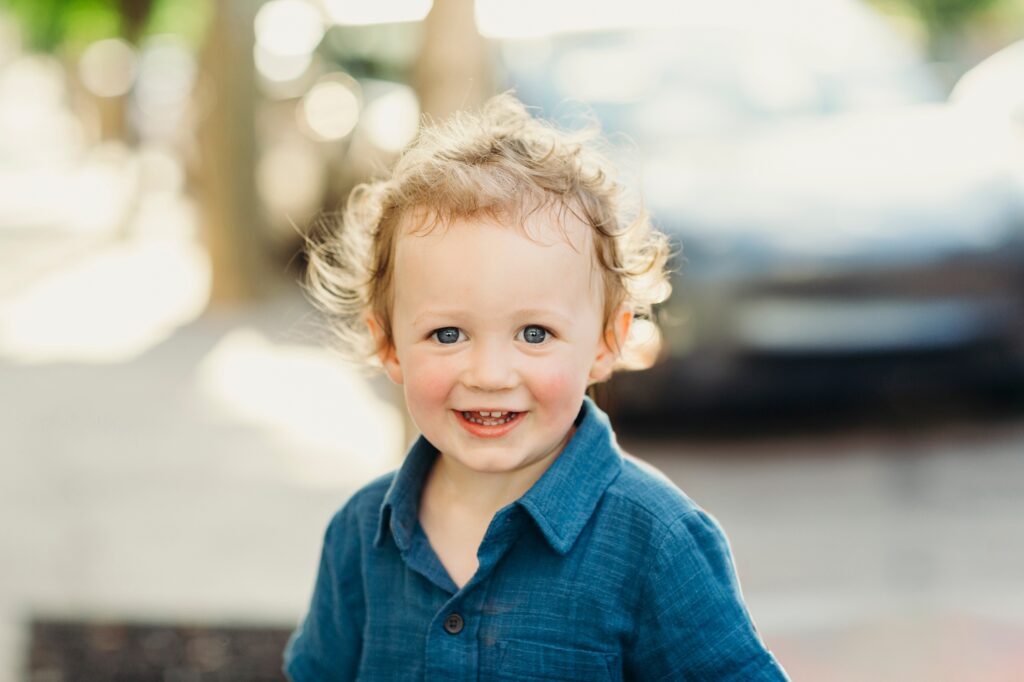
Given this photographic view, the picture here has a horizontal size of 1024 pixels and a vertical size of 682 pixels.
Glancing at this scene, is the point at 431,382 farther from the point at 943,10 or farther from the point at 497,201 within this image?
the point at 943,10

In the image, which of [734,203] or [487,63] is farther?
[734,203]

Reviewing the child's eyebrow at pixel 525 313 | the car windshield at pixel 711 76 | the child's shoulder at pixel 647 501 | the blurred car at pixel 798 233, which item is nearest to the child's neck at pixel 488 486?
the child's shoulder at pixel 647 501

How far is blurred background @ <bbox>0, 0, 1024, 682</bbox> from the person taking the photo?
13.2ft

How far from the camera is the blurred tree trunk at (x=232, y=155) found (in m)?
9.66

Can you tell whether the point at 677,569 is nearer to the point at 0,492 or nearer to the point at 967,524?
the point at 967,524

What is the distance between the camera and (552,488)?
1802mm

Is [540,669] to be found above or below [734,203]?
below

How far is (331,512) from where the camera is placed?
5.11m

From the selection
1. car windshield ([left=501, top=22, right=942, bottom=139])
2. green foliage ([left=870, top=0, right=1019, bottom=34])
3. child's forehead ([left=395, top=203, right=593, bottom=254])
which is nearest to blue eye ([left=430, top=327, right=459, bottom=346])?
child's forehead ([left=395, top=203, right=593, bottom=254])

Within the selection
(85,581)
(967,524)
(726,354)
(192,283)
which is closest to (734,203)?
(726,354)

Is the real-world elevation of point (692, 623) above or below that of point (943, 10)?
below

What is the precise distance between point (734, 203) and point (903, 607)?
1899mm

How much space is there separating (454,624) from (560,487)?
0.22 m

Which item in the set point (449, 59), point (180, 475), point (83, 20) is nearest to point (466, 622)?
point (449, 59)
